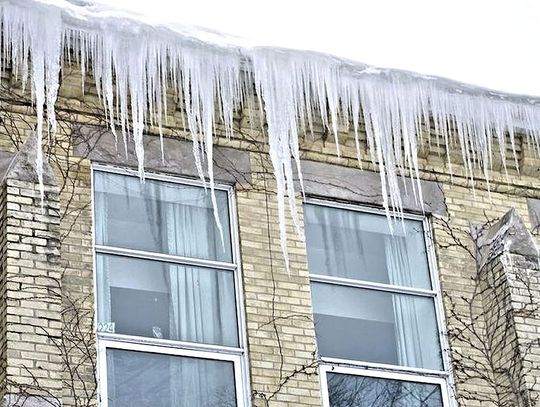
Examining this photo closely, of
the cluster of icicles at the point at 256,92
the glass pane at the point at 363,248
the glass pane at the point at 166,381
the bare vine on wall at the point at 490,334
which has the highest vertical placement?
the cluster of icicles at the point at 256,92

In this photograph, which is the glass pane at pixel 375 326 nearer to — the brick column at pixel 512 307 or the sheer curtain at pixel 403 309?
the sheer curtain at pixel 403 309

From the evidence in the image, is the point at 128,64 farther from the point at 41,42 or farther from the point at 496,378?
the point at 496,378

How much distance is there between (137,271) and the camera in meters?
15.2

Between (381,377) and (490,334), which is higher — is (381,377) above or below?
below

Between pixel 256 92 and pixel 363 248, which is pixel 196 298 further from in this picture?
pixel 256 92

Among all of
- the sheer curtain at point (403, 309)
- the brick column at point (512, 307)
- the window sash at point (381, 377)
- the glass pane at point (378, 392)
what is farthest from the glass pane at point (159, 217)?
the brick column at point (512, 307)

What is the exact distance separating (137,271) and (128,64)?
6.31ft

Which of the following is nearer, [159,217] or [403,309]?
[159,217]

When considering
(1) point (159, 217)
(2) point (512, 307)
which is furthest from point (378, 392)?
(1) point (159, 217)

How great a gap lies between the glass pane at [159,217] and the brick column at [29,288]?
37.6 inches

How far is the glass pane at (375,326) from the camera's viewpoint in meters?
15.7

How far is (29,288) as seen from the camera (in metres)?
14.0

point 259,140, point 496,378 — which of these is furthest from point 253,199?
point 496,378

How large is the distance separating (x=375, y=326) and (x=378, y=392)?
73cm
